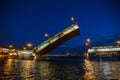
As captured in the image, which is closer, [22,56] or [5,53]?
[22,56]

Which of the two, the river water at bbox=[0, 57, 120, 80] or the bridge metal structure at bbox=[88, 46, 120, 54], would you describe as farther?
the bridge metal structure at bbox=[88, 46, 120, 54]

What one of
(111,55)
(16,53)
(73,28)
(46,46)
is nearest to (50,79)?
(73,28)

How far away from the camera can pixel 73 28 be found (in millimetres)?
57562

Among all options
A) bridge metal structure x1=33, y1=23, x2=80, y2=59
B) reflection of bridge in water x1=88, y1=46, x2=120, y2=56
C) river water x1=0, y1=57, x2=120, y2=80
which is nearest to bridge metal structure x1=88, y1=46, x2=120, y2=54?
reflection of bridge in water x1=88, y1=46, x2=120, y2=56

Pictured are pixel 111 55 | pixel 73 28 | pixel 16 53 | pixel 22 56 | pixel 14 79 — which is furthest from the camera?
pixel 111 55

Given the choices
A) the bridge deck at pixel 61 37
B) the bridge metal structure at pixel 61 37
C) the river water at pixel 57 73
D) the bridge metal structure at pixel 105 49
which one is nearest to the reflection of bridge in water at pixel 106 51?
the bridge metal structure at pixel 105 49

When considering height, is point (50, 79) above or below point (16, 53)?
below

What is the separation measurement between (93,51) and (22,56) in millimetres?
38040

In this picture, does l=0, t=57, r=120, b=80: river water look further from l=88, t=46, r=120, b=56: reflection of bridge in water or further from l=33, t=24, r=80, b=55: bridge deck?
l=88, t=46, r=120, b=56: reflection of bridge in water

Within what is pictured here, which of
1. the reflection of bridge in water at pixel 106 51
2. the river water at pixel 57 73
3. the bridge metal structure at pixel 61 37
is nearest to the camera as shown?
the river water at pixel 57 73

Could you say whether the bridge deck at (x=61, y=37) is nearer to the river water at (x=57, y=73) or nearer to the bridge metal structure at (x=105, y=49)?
the river water at (x=57, y=73)

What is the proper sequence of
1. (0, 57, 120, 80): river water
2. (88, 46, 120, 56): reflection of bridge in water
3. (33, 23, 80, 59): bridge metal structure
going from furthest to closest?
(88, 46, 120, 56): reflection of bridge in water, (33, 23, 80, 59): bridge metal structure, (0, 57, 120, 80): river water

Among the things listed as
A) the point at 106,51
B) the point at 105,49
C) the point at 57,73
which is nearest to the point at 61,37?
the point at 57,73

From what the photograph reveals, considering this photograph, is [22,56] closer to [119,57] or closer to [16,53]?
[16,53]
